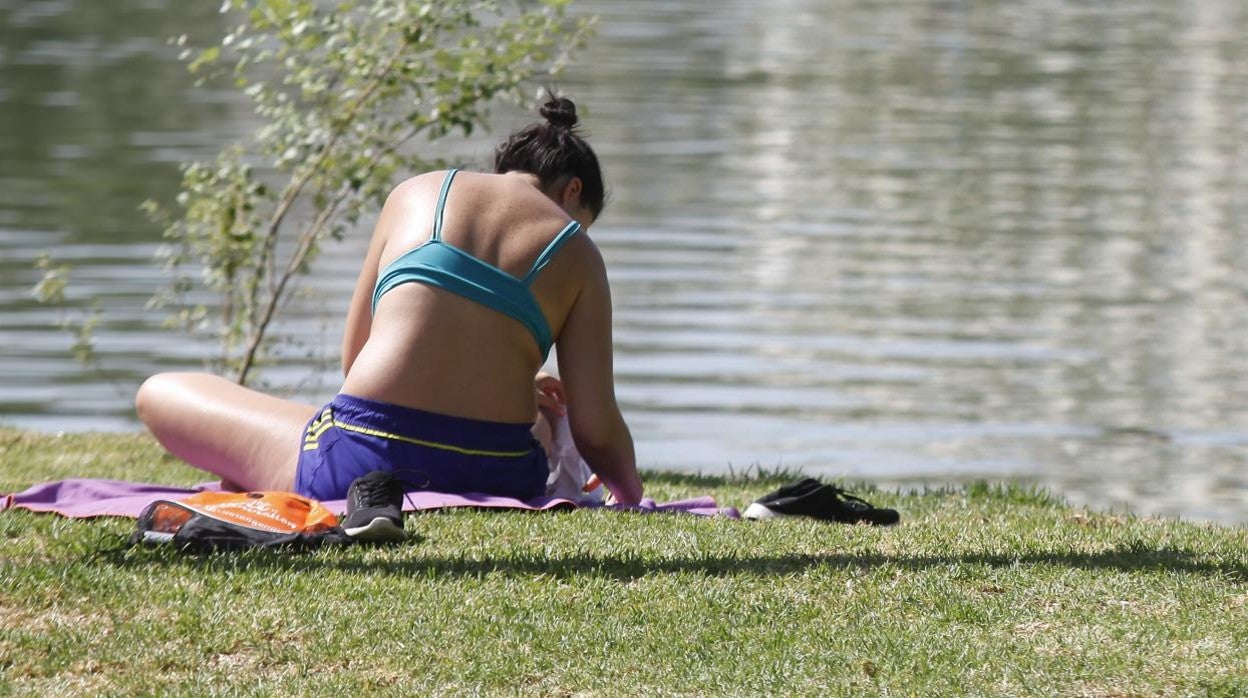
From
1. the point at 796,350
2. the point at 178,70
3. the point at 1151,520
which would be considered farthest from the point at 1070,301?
the point at 178,70

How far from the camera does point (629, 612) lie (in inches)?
178

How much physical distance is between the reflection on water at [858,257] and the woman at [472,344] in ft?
14.7

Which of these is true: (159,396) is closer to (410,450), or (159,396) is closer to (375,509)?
(410,450)

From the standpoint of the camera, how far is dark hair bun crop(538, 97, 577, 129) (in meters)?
6.00

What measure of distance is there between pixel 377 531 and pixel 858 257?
11.6 metres

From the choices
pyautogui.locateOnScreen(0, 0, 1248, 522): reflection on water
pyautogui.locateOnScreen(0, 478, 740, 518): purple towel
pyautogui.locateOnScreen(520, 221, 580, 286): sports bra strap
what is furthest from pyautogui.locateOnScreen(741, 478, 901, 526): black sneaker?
pyautogui.locateOnScreen(0, 0, 1248, 522): reflection on water

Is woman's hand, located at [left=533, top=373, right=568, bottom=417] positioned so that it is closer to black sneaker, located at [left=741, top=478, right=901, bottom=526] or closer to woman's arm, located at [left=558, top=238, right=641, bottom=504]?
woman's arm, located at [left=558, top=238, right=641, bottom=504]

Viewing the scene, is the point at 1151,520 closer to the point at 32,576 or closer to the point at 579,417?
the point at 579,417

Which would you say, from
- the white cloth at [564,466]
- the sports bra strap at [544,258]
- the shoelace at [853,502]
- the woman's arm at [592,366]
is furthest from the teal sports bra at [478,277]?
the shoelace at [853,502]

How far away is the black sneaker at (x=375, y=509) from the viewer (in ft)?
16.6

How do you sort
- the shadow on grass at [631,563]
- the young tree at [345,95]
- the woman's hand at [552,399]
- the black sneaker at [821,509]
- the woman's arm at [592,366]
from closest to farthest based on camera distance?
the shadow on grass at [631,563] < the woman's arm at [592,366] < the black sneaker at [821,509] < the woman's hand at [552,399] < the young tree at [345,95]

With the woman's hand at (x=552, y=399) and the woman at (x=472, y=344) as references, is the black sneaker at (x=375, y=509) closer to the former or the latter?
the woman at (x=472, y=344)

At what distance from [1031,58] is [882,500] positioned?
27552 millimetres

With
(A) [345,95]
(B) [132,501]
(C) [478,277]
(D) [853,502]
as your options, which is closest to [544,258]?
(C) [478,277]
